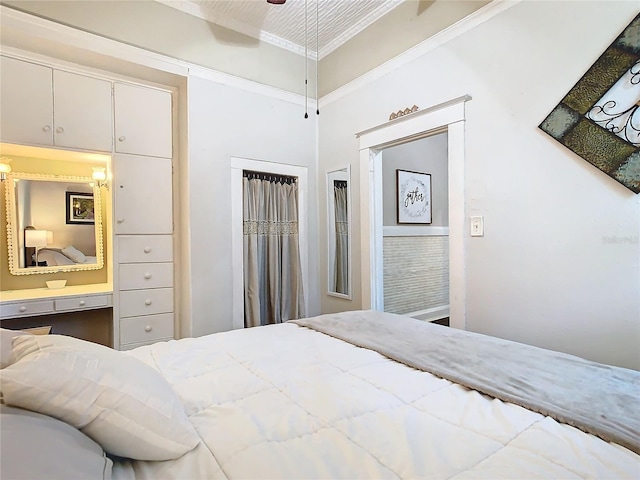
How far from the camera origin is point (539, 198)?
194 cm

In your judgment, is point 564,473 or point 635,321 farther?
point 635,321

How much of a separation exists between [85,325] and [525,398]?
10.8 ft

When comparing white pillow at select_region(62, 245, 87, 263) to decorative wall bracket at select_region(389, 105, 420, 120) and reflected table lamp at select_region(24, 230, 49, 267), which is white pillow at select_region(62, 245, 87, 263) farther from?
decorative wall bracket at select_region(389, 105, 420, 120)

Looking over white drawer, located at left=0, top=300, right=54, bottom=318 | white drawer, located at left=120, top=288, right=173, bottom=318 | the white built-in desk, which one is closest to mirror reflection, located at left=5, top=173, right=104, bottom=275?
the white built-in desk

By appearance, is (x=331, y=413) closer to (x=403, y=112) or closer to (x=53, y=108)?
(x=403, y=112)

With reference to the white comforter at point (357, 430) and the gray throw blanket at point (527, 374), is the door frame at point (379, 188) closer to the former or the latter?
the gray throw blanket at point (527, 374)

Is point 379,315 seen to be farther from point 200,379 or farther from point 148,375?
point 148,375

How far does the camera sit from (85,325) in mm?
2971

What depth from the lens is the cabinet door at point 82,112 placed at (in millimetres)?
2486

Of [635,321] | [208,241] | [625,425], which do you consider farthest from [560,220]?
[208,241]

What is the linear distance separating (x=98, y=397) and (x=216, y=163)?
2.49 metres

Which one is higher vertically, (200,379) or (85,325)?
(200,379)

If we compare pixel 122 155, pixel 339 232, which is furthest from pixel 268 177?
pixel 122 155

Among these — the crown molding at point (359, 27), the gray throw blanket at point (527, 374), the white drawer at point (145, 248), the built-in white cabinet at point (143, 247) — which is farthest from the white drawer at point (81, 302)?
the crown molding at point (359, 27)
